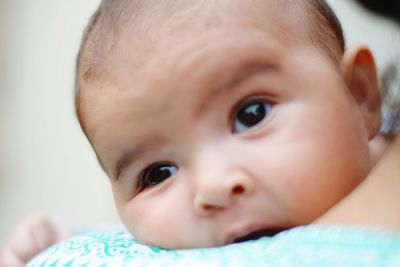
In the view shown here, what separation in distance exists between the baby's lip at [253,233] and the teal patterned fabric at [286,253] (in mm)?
61

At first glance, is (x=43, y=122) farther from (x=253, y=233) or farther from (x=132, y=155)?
(x=253, y=233)

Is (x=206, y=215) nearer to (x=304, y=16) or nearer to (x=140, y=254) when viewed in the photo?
(x=140, y=254)

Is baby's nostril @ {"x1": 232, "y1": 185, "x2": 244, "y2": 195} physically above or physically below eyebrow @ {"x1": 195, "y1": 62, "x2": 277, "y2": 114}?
below

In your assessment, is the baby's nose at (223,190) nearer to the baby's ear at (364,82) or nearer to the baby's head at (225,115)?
the baby's head at (225,115)

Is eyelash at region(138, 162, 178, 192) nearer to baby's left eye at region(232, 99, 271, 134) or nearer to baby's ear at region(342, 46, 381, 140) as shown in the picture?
baby's left eye at region(232, 99, 271, 134)

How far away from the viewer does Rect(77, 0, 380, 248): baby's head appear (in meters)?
0.64

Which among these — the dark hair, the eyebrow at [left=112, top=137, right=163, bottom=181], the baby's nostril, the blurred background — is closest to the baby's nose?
the baby's nostril

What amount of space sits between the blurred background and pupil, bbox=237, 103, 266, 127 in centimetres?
140

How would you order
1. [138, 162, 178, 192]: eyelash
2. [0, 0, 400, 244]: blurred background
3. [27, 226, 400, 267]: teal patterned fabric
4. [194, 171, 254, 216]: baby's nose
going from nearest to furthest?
[27, 226, 400, 267]: teal patterned fabric, [194, 171, 254, 216]: baby's nose, [138, 162, 178, 192]: eyelash, [0, 0, 400, 244]: blurred background

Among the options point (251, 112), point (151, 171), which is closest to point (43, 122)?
point (151, 171)

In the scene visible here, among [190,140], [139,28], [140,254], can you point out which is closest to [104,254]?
[140,254]

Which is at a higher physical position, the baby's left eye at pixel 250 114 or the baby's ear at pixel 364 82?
the baby's left eye at pixel 250 114

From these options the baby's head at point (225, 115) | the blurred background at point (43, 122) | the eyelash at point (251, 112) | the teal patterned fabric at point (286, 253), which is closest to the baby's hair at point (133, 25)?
the baby's head at point (225, 115)

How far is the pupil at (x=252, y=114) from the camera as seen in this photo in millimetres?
696
